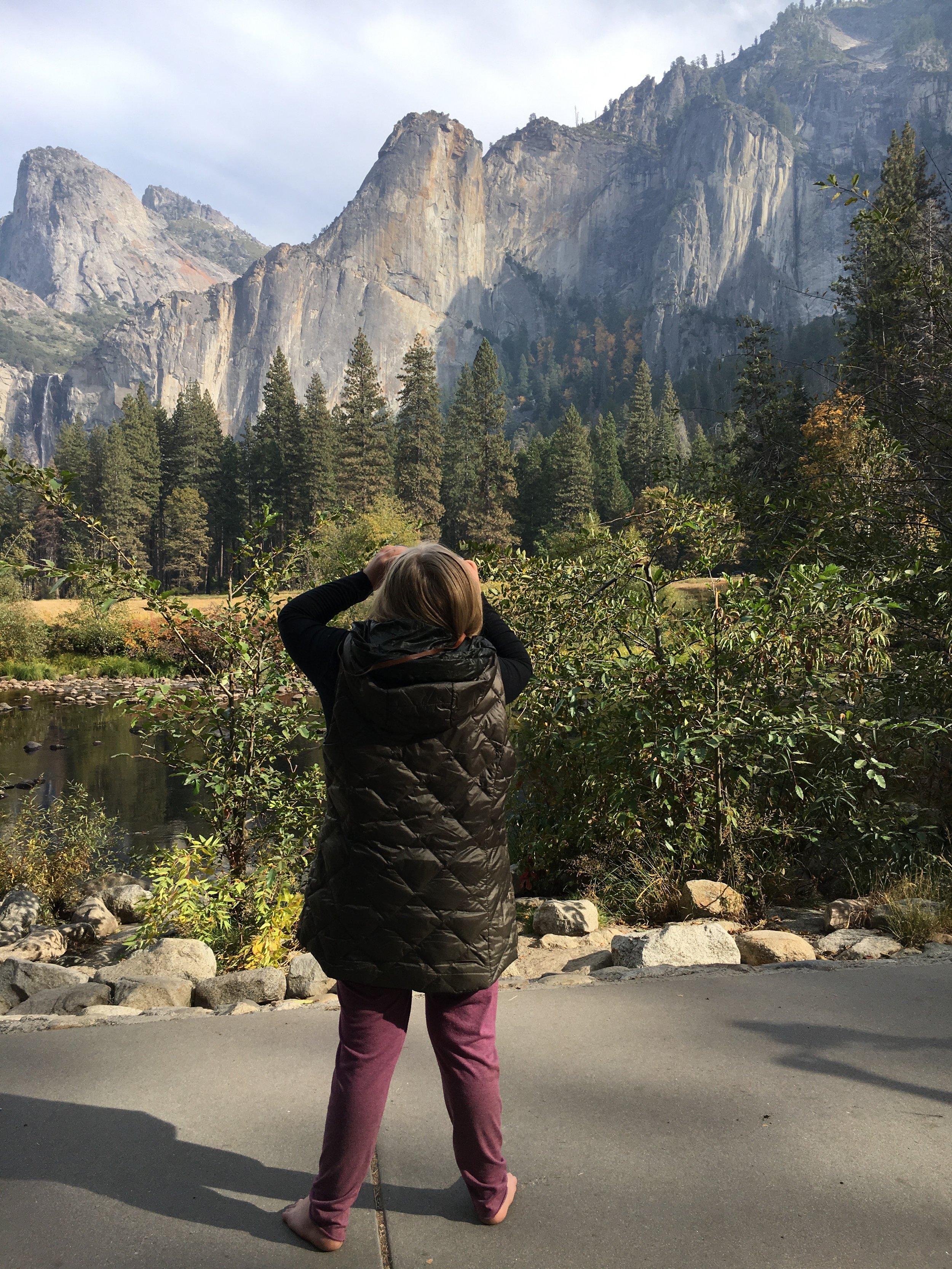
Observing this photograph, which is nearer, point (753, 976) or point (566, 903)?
point (753, 976)

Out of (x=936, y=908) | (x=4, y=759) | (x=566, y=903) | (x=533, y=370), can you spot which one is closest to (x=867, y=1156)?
(x=936, y=908)

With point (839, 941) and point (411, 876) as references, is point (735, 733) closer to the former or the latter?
point (839, 941)

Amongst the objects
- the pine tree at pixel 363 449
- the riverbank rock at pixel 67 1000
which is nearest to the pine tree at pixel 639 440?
the pine tree at pixel 363 449

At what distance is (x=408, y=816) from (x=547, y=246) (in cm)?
19621

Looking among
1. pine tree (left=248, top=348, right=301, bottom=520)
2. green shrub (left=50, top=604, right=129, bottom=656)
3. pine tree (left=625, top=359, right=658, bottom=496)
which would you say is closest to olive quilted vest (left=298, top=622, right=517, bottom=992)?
green shrub (left=50, top=604, right=129, bottom=656)

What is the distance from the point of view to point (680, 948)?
13.6 feet

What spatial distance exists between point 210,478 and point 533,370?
103080 mm

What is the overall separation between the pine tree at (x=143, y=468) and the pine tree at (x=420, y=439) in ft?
59.7

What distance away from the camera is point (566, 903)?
5258 millimetres

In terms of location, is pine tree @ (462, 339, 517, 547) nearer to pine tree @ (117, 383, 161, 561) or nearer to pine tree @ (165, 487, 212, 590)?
pine tree @ (165, 487, 212, 590)

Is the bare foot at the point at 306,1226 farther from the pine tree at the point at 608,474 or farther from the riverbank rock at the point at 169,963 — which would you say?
the pine tree at the point at 608,474

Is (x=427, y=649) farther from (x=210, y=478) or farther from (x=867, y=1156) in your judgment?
(x=210, y=478)

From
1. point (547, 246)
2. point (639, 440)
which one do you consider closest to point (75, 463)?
point (639, 440)

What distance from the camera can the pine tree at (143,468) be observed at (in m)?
64.4
